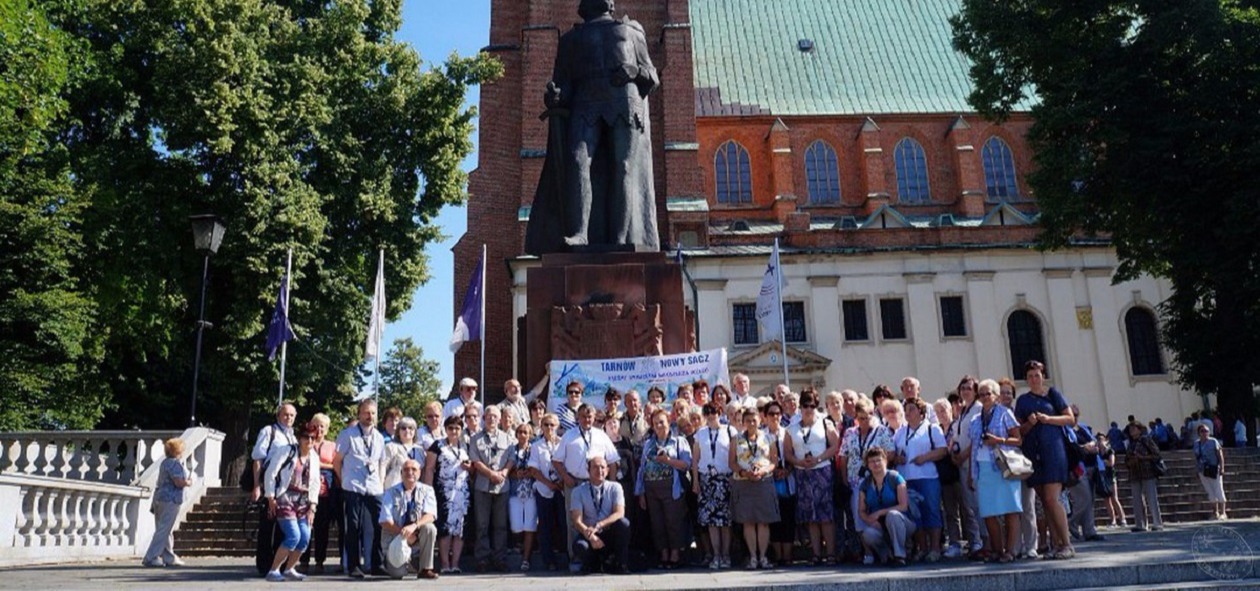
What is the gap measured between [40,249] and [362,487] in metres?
15.8

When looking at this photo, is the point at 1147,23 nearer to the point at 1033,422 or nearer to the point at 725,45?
Result: the point at 1033,422

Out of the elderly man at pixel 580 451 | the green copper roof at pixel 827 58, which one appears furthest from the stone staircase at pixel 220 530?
the green copper roof at pixel 827 58

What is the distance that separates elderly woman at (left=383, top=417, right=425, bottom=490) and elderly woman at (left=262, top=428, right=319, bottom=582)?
59 cm

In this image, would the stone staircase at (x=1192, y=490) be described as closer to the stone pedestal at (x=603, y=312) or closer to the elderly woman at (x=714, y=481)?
the stone pedestal at (x=603, y=312)

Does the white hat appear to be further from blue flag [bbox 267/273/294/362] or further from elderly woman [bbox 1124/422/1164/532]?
blue flag [bbox 267/273/294/362]

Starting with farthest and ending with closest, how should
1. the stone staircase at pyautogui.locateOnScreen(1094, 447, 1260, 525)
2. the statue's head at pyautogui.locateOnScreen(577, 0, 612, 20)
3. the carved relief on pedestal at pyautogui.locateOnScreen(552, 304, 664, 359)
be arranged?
the stone staircase at pyautogui.locateOnScreen(1094, 447, 1260, 525) → the statue's head at pyautogui.locateOnScreen(577, 0, 612, 20) → the carved relief on pedestal at pyautogui.locateOnScreen(552, 304, 664, 359)

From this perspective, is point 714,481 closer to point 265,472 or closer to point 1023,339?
point 265,472

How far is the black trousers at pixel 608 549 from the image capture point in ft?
24.6

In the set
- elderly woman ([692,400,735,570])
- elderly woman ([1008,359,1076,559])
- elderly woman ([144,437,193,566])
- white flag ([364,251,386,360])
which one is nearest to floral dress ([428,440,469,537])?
elderly woman ([692,400,735,570])

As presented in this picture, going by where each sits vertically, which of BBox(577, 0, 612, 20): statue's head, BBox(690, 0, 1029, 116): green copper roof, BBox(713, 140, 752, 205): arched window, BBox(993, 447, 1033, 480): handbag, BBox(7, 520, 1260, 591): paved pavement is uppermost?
BBox(690, 0, 1029, 116): green copper roof

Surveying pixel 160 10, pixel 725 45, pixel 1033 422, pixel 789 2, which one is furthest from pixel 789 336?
pixel 1033 422

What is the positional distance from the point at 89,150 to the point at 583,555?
53.2 feet

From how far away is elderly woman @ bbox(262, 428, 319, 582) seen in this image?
756 cm

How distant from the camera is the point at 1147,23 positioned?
708 inches
